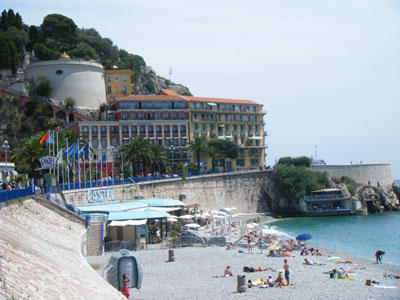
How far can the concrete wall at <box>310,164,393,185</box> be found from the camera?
8044 centimetres

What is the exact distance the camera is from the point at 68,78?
266ft

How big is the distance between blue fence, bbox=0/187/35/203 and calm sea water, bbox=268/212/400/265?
25599 millimetres

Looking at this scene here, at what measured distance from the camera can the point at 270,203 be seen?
74.8 m

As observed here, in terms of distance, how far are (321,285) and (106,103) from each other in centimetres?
6533

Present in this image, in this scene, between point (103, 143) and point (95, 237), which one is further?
point (103, 143)

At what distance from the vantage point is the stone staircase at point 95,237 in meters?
31.1

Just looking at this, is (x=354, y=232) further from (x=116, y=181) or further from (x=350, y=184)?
(x=116, y=181)

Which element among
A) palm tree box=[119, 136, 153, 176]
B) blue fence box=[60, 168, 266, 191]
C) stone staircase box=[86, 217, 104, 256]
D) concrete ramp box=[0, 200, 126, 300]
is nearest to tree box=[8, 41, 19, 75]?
palm tree box=[119, 136, 153, 176]

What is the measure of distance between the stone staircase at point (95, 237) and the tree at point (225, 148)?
43.7 meters

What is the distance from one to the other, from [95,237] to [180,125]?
47.2 metres

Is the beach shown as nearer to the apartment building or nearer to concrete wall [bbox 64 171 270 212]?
concrete wall [bbox 64 171 270 212]

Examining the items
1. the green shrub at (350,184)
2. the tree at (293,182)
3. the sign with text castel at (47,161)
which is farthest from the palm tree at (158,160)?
the green shrub at (350,184)

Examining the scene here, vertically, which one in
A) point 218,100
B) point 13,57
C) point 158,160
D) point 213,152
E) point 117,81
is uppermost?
point 13,57

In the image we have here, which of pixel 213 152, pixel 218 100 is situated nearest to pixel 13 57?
pixel 218 100
